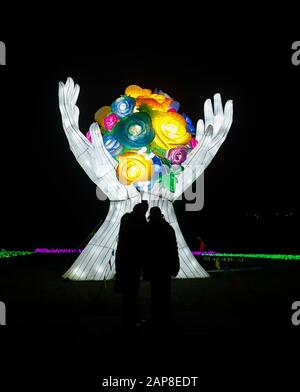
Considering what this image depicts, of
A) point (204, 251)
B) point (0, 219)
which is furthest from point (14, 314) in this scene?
point (0, 219)

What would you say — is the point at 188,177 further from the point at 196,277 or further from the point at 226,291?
the point at 226,291

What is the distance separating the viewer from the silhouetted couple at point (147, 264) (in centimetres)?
A: 621

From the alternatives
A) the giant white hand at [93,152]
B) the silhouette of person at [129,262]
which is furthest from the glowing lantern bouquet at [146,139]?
the silhouette of person at [129,262]

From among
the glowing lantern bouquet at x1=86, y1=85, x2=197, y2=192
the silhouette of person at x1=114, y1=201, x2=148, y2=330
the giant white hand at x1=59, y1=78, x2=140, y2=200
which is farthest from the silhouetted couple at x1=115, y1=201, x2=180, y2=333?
the giant white hand at x1=59, y1=78, x2=140, y2=200

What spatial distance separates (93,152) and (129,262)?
574 centimetres

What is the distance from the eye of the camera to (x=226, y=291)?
10.0m

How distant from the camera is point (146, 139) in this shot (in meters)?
11.2

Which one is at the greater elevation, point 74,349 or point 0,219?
point 0,219

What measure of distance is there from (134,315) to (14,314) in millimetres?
2057

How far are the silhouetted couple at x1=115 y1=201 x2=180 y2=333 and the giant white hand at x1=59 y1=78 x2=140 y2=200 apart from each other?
528 cm

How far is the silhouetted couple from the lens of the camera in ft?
20.4

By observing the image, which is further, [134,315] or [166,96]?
[166,96]

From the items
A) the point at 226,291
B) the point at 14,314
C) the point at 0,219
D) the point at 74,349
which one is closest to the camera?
the point at 74,349

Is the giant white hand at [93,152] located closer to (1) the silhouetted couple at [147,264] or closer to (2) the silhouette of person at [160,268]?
(1) the silhouetted couple at [147,264]
